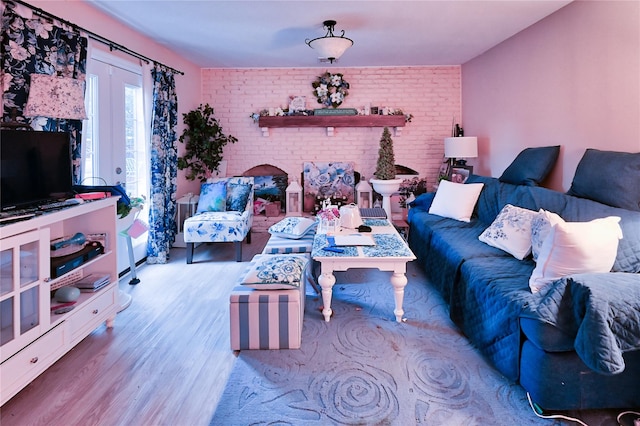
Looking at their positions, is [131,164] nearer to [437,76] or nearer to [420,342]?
[420,342]

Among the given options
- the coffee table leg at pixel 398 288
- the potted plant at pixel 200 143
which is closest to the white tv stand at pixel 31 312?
the coffee table leg at pixel 398 288

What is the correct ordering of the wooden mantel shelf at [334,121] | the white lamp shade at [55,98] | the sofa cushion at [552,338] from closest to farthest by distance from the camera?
the sofa cushion at [552,338]
the white lamp shade at [55,98]
the wooden mantel shelf at [334,121]

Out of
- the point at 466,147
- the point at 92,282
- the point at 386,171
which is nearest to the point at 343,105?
the point at 386,171

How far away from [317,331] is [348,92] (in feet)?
12.9

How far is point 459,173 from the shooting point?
5.13m

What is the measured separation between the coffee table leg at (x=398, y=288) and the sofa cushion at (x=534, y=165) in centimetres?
167

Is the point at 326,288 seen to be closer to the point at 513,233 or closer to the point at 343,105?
the point at 513,233

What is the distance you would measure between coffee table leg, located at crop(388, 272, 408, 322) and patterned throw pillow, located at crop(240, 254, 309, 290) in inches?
25.0

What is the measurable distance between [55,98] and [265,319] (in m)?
1.99

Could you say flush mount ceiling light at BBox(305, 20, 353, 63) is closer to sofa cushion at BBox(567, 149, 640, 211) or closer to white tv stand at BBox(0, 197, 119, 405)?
sofa cushion at BBox(567, 149, 640, 211)

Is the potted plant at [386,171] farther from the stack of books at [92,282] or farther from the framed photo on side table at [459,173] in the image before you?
the stack of books at [92,282]

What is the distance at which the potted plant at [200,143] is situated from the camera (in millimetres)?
4996

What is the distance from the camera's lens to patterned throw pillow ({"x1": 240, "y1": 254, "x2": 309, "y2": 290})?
2.34 meters

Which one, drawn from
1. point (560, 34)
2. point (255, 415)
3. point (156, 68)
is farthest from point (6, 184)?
point (560, 34)
